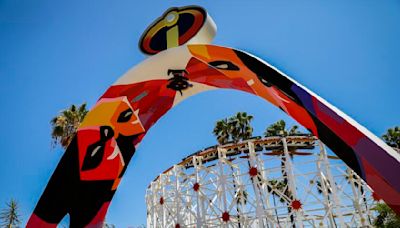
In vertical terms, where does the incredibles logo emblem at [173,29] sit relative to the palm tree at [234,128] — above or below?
below

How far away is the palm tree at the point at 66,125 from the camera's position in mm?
18644

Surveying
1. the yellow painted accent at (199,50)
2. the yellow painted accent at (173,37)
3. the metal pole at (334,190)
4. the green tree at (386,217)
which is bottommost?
the green tree at (386,217)

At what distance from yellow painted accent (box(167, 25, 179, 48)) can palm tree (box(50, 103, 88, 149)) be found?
39.1 ft

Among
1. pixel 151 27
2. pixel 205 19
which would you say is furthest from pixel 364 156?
pixel 151 27

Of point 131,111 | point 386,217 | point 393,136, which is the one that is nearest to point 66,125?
point 131,111

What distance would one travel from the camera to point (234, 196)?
1398 centimetres

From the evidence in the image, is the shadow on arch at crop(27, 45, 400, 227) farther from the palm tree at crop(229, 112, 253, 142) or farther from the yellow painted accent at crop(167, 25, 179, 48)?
the palm tree at crop(229, 112, 253, 142)

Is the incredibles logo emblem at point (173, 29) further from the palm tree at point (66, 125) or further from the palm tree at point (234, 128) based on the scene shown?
the palm tree at point (234, 128)

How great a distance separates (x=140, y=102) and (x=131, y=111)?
1.26ft

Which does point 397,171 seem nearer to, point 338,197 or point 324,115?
point 324,115

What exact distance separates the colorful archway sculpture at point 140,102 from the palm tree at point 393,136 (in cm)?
1837

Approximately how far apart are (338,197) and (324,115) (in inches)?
372

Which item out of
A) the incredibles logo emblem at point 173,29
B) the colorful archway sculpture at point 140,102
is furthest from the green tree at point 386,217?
the incredibles logo emblem at point 173,29

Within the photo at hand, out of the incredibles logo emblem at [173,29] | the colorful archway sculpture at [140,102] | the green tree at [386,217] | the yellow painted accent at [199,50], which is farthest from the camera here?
the incredibles logo emblem at [173,29]
